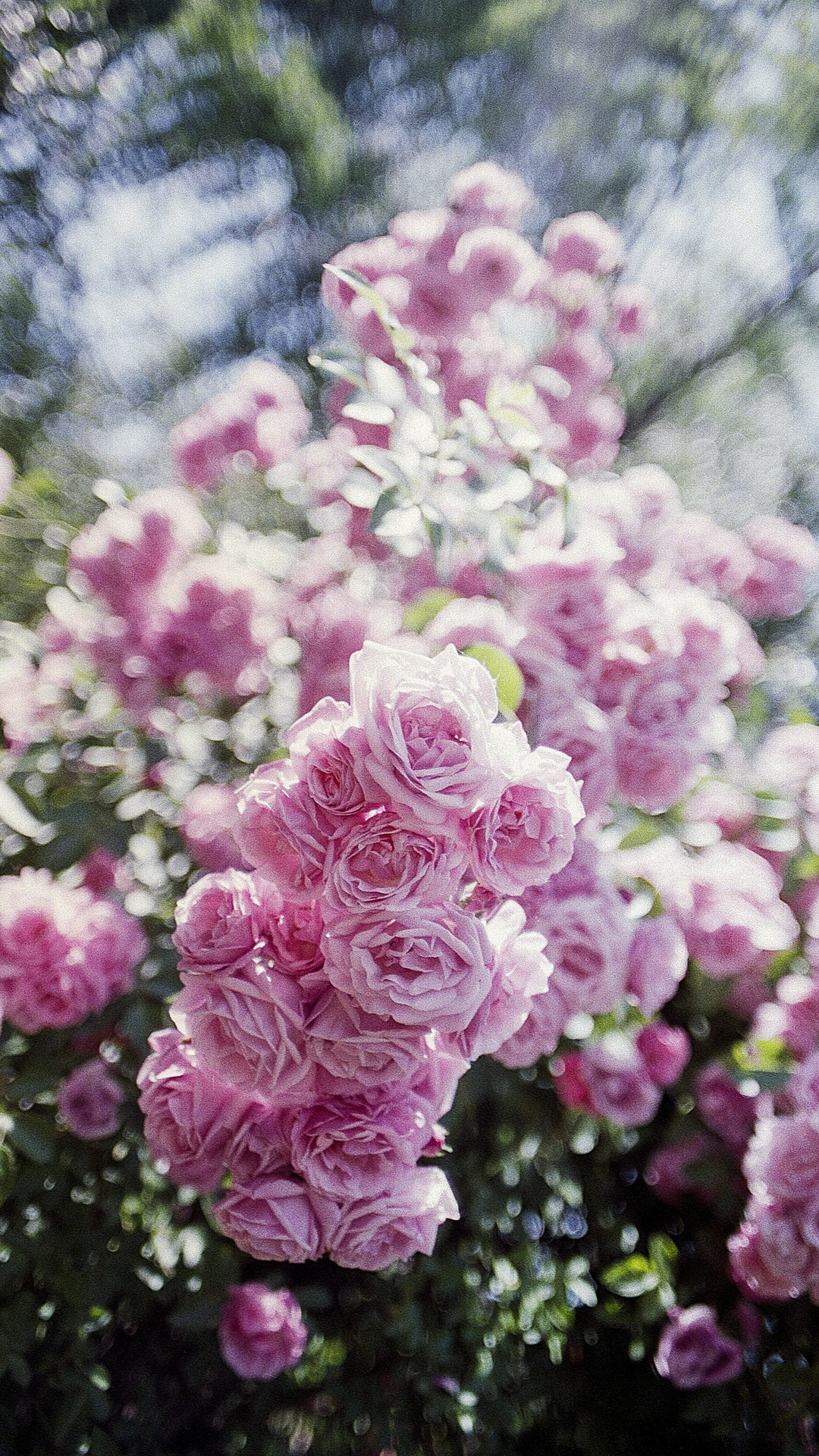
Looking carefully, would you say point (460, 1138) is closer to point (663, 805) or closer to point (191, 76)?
point (663, 805)

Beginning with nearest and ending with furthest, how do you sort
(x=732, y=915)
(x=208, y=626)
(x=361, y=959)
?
(x=361, y=959)
(x=732, y=915)
(x=208, y=626)

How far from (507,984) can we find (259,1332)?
89 cm

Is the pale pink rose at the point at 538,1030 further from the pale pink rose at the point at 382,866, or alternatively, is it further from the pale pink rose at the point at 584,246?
the pale pink rose at the point at 584,246

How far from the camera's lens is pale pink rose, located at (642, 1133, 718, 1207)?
1279 mm

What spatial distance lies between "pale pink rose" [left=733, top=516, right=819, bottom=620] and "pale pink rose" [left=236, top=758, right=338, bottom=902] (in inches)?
49.5

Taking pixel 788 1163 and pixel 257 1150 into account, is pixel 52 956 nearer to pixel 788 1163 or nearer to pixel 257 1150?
pixel 257 1150

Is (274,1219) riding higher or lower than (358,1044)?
lower

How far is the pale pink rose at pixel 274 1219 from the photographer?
0.59 m

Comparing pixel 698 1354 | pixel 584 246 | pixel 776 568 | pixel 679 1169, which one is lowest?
pixel 698 1354

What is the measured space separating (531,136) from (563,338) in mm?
1932

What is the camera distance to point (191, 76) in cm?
265

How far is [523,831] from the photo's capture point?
56 cm

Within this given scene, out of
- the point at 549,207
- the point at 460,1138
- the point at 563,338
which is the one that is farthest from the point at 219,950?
the point at 549,207

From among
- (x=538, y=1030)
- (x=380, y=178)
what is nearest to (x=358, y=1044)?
(x=538, y=1030)
